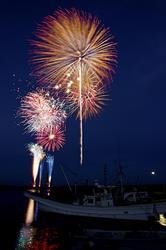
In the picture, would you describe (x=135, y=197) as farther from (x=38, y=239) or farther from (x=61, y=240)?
(x=38, y=239)

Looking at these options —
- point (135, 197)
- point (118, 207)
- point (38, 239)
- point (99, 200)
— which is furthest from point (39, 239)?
point (135, 197)

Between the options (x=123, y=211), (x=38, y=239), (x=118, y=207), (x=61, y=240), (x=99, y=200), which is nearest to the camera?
(x=61, y=240)

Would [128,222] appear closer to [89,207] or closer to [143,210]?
[143,210]

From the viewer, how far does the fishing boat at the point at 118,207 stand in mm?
44928

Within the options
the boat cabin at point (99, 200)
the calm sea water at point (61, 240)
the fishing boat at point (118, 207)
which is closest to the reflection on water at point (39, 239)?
the calm sea water at point (61, 240)

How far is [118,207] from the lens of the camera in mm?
47219

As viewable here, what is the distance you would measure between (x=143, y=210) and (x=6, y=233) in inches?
731

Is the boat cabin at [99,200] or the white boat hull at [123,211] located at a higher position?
the boat cabin at [99,200]

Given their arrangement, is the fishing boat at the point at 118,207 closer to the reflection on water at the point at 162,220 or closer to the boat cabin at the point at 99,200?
the boat cabin at the point at 99,200

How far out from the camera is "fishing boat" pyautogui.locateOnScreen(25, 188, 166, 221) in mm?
44928

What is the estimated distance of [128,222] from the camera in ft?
150

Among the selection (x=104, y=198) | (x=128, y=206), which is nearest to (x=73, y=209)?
(x=104, y=198)

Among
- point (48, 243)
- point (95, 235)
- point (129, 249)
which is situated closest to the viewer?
point (129, 249)

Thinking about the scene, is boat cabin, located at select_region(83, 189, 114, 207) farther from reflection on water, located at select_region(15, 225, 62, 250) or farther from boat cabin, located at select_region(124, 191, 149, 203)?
reflection on water, located at select_region(15, 225, 62, 250)
